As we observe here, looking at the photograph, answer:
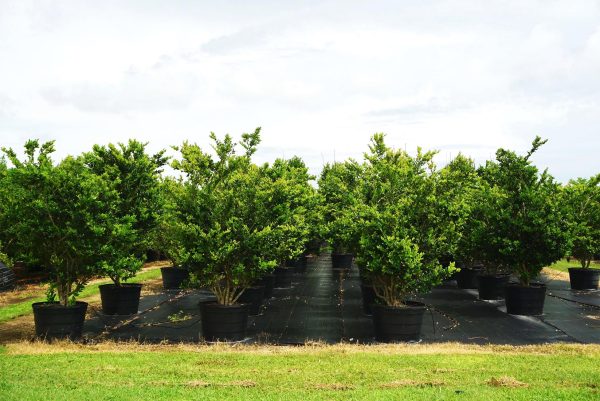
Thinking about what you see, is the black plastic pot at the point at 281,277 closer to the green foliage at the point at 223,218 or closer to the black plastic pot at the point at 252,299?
the black plastic pot at the point at 252,299

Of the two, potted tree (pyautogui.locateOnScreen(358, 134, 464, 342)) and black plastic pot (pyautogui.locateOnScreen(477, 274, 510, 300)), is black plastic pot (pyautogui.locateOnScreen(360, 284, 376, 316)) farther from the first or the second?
black plastic pot (pyautogui.locateOnScreen(477, 274, 510, 300))

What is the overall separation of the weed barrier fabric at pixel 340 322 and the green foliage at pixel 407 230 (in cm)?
136

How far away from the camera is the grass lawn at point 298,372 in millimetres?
7012

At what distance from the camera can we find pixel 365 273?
1261 cm

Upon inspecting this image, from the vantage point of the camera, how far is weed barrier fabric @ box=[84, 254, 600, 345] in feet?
38.1

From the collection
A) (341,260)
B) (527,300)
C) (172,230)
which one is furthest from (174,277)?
(527,300)

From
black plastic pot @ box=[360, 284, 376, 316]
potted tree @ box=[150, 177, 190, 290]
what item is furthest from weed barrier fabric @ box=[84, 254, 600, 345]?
potted tree @ box=[150, 177, 190, 290]

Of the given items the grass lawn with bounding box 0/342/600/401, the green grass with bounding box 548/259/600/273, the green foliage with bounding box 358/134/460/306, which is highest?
the green foliage with bounding box 358/134/460/306

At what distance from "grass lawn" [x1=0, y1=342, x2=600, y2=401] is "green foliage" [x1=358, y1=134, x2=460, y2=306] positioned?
162cm

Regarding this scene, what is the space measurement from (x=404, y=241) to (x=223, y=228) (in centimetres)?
403

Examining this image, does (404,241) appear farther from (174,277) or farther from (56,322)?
(174,277)

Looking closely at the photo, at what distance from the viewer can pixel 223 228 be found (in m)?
11.8

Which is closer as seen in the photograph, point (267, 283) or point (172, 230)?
point (172, 230)

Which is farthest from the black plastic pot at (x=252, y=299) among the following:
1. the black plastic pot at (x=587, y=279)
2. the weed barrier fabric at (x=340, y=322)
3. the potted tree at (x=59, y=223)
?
the black plastic pot at (x=587, y=279)
